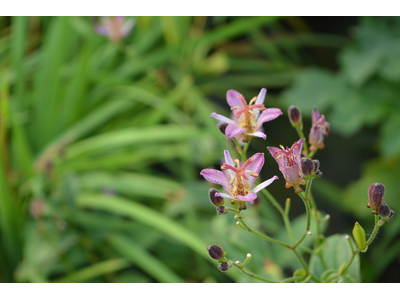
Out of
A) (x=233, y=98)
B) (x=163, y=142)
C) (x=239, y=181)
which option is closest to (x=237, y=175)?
(x=239, y=181)

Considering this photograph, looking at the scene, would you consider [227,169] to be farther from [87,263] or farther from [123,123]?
[123,123]

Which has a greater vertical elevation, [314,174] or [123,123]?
[123,123]

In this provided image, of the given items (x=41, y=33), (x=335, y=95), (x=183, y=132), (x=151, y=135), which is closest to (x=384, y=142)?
(x=335, y=95)

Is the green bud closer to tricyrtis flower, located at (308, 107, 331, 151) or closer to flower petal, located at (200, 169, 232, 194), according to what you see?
tricyrtis flower, located at (308, 107, 331, 151)

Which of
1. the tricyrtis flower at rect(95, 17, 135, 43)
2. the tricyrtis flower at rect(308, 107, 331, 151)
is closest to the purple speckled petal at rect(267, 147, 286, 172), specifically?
the tricyrtis flower at rect(308, 107, 331, 151)

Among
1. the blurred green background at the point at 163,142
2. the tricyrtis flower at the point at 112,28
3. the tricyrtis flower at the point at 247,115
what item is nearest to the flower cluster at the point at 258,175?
the tricyrtis flower at the point at 247,115

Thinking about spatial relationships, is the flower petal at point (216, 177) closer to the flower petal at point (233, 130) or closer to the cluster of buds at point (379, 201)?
the flower petal at point (233, 130)
